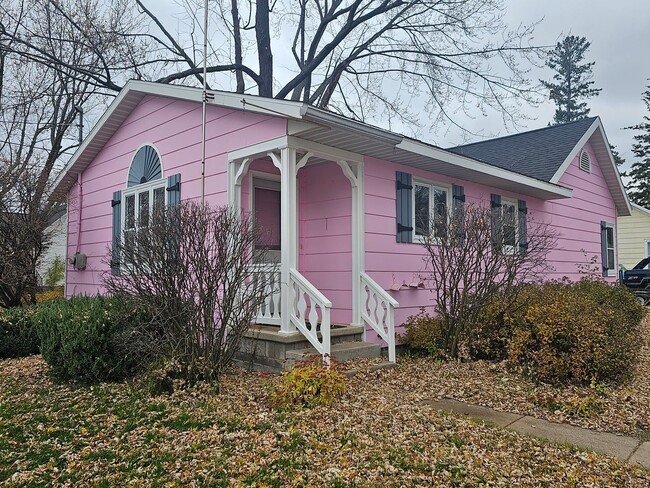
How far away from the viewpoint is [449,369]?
5.98 m

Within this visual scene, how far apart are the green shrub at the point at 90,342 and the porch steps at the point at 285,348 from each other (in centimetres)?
136

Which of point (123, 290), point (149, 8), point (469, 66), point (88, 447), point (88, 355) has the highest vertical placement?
point (149, 8)

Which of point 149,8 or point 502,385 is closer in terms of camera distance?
point 502,385

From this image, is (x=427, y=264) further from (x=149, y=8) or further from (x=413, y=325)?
(x=149, y=8)

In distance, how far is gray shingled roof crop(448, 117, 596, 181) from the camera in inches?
451

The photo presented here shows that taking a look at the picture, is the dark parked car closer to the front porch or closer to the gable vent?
the gable vent

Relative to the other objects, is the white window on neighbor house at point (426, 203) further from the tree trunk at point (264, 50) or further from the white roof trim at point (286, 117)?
the tree trunk at point (264, 50)

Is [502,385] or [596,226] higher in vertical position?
[596,226]

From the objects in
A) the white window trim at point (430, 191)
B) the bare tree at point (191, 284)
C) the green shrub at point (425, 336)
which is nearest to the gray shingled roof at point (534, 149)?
the white window trim at point (430, 191)

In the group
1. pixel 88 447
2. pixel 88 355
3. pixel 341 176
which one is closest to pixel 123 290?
pixel 88 355

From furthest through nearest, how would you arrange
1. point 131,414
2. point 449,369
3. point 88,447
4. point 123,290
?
point 449,369
point 123,290
point 131,414
point 88,447

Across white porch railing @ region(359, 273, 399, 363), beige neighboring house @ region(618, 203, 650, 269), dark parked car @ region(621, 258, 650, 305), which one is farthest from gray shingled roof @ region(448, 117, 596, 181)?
beige neighboring house @ region(618, 203, 650, 269)

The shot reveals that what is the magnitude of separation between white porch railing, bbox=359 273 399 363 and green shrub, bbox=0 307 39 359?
5.07 metres

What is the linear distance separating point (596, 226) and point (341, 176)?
931cm
